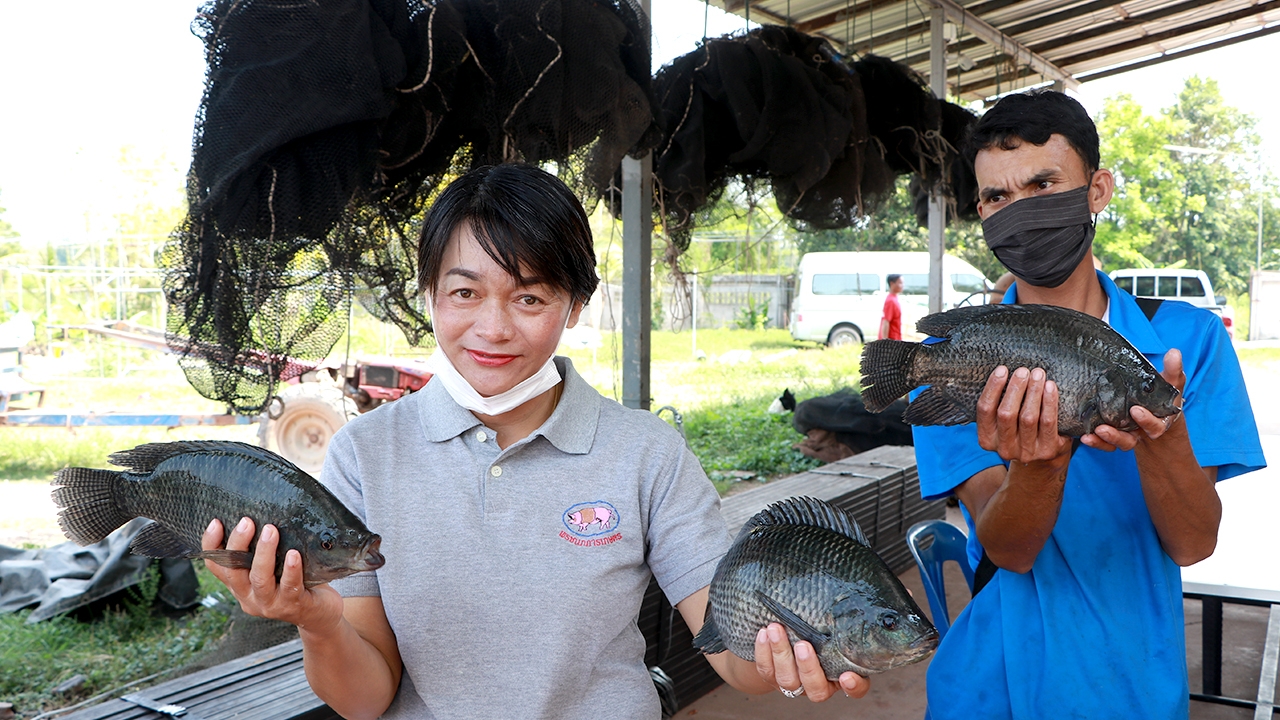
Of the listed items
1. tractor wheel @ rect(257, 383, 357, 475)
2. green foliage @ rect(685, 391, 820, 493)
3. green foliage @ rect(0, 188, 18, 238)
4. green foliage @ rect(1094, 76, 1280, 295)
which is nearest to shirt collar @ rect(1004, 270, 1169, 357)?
green foliage @ rect(685, 391, 820, 493)

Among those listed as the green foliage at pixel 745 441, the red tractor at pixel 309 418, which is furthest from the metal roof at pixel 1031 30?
the red tractor at pixel 309 418

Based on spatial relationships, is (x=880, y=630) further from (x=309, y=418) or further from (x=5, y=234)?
(x=5, y=234)

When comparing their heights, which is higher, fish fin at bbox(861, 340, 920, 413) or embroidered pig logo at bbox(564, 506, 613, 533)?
fish fin at bbox(861, 340, 920, 413)

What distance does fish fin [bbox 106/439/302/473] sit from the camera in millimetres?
1326

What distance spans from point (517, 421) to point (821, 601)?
25.7 inches

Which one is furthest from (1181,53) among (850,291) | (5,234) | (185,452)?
(5,234)

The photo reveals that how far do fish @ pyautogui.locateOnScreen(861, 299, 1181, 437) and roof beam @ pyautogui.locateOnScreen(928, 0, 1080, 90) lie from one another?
6.09 m

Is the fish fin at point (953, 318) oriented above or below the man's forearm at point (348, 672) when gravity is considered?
above

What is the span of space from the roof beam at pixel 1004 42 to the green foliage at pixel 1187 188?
22.1m

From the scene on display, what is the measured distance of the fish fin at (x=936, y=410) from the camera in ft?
5.64

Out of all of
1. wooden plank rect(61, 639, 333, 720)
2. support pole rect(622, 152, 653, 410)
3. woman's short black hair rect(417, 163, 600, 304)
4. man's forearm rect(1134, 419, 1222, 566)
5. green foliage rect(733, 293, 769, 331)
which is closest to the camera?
woman's short black hair rect(417, 163, 600, 304)

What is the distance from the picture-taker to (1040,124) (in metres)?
1.82

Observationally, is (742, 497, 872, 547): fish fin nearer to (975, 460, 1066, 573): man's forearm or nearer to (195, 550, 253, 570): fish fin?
(975, 460, 1066, 573): man's forearm

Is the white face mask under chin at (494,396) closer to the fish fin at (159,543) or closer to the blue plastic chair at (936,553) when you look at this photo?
the fish fin at (159,543)
